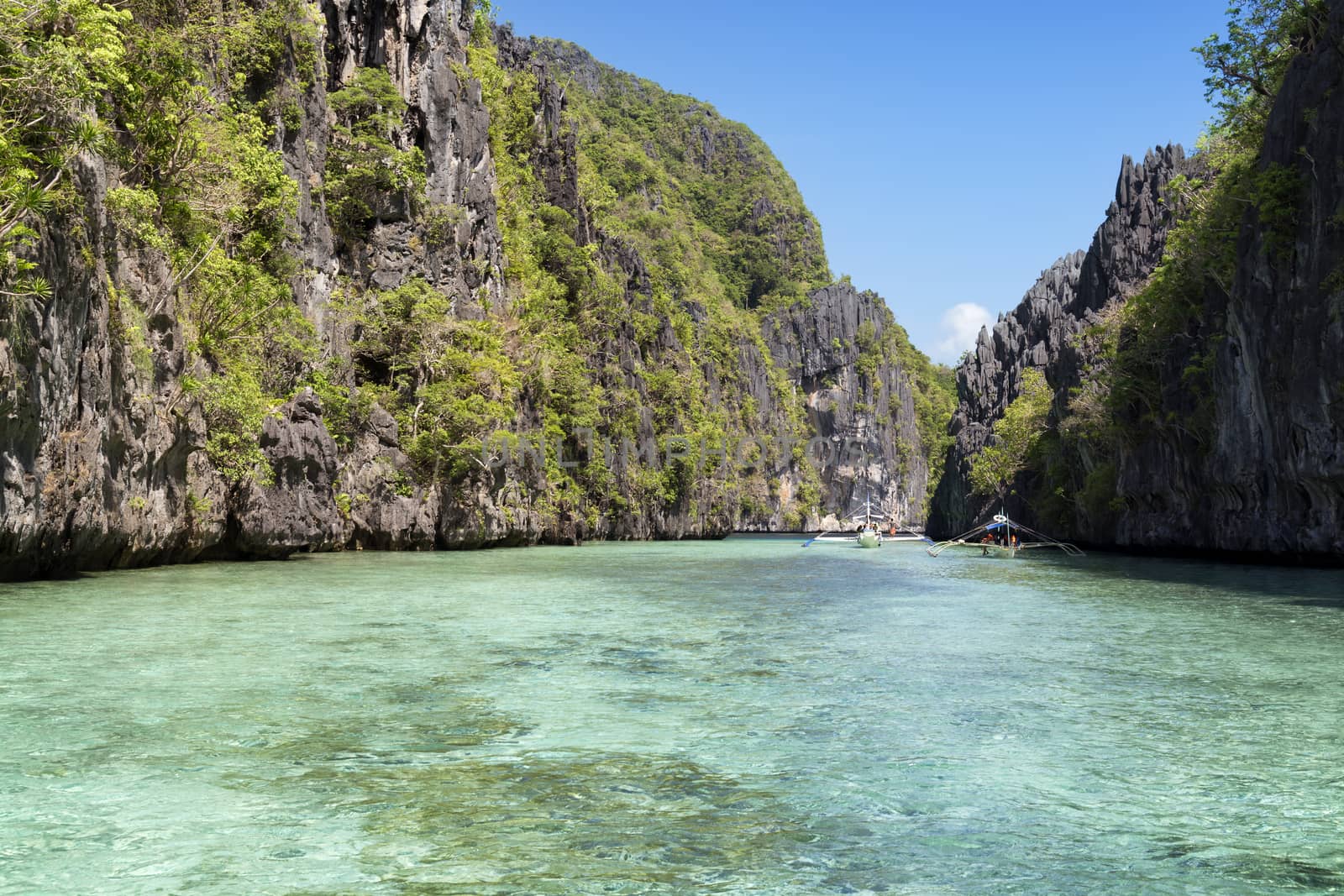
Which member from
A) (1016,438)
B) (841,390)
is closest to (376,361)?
(1016,438)

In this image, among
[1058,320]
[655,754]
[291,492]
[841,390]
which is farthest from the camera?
[841,390]

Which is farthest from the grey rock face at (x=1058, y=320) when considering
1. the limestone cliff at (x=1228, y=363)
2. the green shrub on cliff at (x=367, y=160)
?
the green shrub on cliff at (x=367, y=160)

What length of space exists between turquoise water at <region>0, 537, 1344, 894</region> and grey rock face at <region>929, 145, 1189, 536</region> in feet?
158

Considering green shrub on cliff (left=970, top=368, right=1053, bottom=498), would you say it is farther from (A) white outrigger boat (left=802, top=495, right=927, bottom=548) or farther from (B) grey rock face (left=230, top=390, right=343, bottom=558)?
(B) grey rock face (left=230, top=390, right=343, bottom=558)

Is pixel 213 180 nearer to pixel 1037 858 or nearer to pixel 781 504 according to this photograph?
pixel 1037 858

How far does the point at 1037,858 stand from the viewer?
5094 millimetres

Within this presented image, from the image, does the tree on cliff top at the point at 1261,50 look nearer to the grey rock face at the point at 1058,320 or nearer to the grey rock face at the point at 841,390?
the grey rock face at the point at 1058,320

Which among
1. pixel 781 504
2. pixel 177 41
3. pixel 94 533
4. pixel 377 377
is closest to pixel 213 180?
pixel 177 41

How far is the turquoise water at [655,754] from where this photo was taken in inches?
193

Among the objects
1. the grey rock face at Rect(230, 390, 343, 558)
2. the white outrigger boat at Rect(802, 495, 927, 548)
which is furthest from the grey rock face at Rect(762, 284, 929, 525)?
the grey rock face at Rect(230, 390, 343, 558)

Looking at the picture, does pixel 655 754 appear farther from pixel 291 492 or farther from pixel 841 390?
pixel 841 390

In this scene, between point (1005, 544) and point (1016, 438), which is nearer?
point (1005, 544)

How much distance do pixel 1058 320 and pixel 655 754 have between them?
76.0 metres

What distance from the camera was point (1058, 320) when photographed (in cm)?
→ 7669
